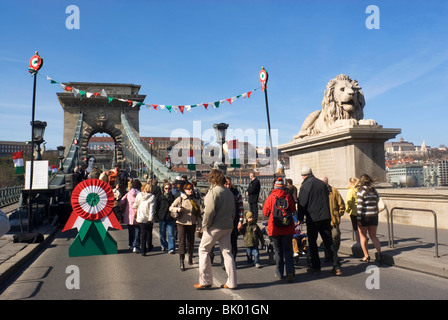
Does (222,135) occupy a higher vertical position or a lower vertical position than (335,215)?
higher

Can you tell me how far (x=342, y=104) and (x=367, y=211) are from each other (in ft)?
20.1

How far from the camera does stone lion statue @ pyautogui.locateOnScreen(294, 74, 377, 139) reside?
11953 millimetres

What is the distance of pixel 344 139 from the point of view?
451 inches

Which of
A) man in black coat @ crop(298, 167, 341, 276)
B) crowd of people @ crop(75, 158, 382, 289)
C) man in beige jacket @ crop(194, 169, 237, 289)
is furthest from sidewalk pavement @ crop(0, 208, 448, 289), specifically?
man in beige jacket @ crop(194, 169, 237, 289)

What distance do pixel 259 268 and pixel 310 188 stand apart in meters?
1.75

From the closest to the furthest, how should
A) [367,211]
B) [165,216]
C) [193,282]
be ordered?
[193,282], [367,211], [165,216]

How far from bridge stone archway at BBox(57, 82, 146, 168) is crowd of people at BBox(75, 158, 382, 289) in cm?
4497

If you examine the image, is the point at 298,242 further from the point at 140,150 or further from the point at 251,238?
the point at 140,150

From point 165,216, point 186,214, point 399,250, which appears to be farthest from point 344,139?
point 186,214

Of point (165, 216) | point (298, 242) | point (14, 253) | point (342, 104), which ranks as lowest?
point (14, 253)

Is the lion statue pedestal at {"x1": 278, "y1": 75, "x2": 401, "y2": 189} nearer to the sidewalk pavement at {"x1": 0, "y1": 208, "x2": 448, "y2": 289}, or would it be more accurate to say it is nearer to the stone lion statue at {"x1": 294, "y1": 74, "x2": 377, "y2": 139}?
the stone lion statue at {"x1": 294, "y1": 74, "x2": 377, "y2": 139}

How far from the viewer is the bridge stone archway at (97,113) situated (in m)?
52.2
